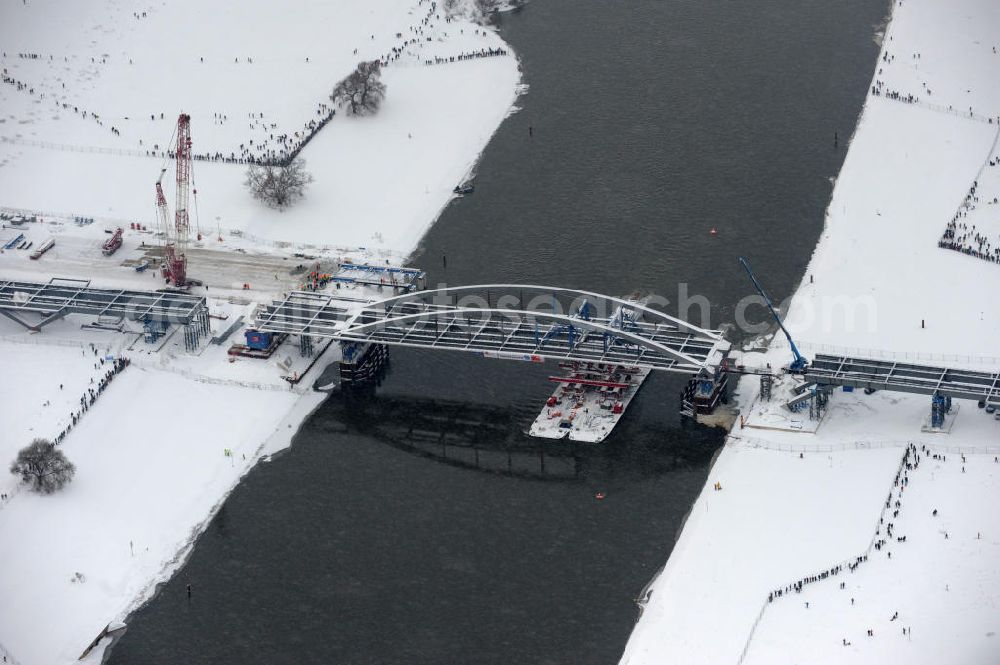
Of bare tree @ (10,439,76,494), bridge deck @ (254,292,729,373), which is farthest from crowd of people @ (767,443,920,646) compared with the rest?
bare tree @ (10,439,76,494)

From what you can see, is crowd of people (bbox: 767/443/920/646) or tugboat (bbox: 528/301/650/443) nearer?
crowd of people (bbox: 767/443/920/646)

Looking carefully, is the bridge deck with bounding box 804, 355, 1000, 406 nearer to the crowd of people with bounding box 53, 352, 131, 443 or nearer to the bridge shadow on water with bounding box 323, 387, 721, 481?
the bridge shadow on water with bounding box 323, 387, 721, 481

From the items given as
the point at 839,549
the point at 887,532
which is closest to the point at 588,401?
the point at 839,549

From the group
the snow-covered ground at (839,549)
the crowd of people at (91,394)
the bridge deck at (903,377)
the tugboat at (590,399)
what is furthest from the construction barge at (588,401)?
the crowd of people at (91,394)

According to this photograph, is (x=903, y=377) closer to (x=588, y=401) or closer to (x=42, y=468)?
(x=588, y=401)

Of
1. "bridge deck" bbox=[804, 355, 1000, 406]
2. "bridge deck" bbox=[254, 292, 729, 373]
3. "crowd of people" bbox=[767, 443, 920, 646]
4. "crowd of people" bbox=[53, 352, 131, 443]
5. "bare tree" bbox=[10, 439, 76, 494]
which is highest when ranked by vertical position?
"bridge deck" bbox=[804, 355, 1000, 406]

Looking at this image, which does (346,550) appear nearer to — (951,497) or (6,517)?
(6,517)

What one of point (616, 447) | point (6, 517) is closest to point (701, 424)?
point (616, 447)

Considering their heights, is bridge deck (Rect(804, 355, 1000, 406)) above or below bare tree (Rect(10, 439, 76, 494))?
above
